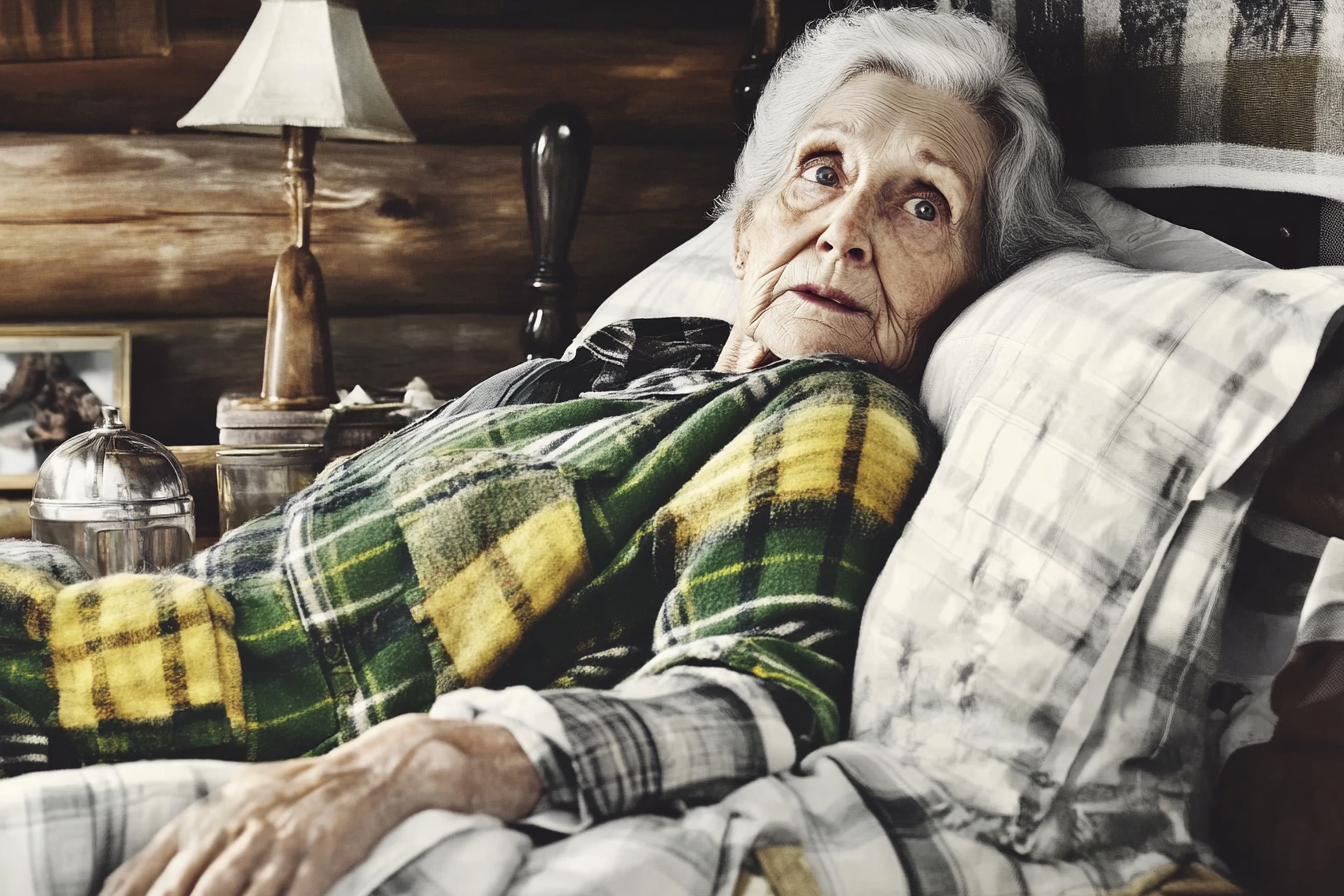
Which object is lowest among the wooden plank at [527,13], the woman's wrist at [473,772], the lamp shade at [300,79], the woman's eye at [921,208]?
the woman's wrist at [473,772]

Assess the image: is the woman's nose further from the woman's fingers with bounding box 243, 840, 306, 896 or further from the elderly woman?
the woman's fingers with bounding box 243, 840, 306, 896

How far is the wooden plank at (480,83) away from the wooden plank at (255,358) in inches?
13.9

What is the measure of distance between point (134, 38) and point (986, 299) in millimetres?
1666

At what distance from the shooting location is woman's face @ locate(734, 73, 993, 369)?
121cm

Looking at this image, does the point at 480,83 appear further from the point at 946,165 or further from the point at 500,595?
the point at 500,595

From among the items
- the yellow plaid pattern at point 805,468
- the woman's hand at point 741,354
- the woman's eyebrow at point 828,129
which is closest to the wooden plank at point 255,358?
the woman's hand at point 741,354

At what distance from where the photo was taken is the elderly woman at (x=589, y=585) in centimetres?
68

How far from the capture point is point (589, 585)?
0.92 meters

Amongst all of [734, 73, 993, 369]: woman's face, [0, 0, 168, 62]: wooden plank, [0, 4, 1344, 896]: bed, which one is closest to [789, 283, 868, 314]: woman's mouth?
[734, 73, 993, 369]: woman's face

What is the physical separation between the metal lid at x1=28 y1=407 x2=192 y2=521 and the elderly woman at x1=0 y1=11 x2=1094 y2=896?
17.7 inches

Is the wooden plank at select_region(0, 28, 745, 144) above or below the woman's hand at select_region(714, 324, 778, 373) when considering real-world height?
above

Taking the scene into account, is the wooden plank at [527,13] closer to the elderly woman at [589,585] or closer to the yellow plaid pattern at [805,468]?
the elderly woman at [589,585]

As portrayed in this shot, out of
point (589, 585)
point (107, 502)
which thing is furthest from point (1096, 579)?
point (107, 502)

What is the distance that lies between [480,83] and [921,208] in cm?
123
